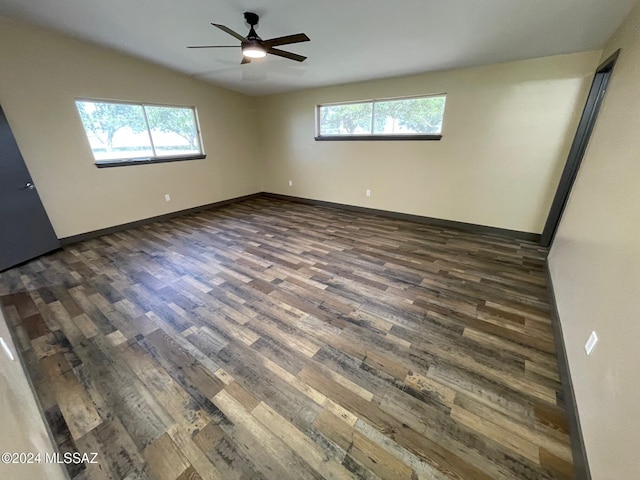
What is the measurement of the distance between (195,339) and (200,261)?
1.46m

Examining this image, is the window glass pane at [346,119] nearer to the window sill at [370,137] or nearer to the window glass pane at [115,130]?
the window sill at [370,137]

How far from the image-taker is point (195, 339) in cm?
195

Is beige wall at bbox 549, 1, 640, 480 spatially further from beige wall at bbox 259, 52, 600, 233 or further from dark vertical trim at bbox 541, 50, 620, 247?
beige wall at bbox 259, 52, 600, 233

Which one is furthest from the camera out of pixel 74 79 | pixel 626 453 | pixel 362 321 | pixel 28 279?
pixel 74 79

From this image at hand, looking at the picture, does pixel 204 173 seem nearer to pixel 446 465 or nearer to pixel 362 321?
pixel 362 321

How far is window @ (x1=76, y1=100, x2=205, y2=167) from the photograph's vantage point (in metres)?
3.82

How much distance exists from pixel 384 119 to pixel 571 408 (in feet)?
14.1

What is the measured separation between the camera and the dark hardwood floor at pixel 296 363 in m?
1.24

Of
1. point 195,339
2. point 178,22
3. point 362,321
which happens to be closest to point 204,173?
point 178,22

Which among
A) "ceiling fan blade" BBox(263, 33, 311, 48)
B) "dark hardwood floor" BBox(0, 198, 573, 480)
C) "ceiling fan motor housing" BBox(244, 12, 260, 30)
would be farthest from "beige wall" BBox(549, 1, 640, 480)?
"ceiling fan motor housing" BBox(244, 12, 260, 30)

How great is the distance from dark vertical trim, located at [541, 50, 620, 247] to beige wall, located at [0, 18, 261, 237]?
5.76 m

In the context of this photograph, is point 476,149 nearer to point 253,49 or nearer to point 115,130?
point 253,49

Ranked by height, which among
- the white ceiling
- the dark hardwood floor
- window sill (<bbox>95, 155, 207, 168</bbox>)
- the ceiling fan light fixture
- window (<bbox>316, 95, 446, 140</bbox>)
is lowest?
the dark hardwood floor

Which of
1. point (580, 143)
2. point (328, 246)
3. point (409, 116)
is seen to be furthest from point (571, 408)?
point (409, 116)
